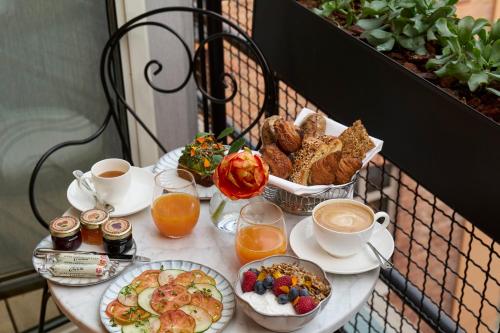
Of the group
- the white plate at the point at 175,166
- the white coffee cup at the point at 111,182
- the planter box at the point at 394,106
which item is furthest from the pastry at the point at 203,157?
the planter box at the point at 394,106

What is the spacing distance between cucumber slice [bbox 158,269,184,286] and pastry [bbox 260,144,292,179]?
0.91ft

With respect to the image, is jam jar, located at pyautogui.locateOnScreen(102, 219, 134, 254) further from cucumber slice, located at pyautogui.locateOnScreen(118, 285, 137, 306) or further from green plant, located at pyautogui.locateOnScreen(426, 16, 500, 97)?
green plant, located at pyautogui.locateOnScreen(426, 16, 500, 97)

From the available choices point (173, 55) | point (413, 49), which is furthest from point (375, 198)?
point (413, 49)

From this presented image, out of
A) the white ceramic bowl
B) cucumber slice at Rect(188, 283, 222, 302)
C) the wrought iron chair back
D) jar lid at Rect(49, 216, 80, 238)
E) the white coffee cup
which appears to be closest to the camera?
the white ceramic bowl

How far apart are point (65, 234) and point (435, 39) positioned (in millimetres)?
914

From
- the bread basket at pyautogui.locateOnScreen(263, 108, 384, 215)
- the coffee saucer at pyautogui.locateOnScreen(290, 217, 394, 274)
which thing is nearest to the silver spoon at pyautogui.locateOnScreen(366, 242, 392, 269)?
the coffee saucer at pyautogui.locateOnScreen(290, 217, 394, 274)

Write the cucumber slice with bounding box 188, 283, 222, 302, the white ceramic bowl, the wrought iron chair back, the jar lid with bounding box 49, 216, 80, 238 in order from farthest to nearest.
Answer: the wrought iron chair back, the jar lid with bounding box 49, 216, 80, 238, the cucumber slice with bounding box 188, 283, 222, 302, the white ceramic bowl

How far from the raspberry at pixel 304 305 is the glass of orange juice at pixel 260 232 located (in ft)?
0.55

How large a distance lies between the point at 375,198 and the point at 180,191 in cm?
352

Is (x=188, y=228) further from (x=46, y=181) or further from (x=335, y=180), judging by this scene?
(x=46, y=181)

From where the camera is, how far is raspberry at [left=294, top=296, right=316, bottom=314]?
1117 mm

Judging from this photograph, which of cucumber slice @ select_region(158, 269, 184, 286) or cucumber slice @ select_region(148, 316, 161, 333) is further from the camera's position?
cucumber slice @ select_region(158, 269, 184, 286)

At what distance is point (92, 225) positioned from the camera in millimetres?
1360

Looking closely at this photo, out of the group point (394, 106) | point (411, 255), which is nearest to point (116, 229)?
point (394, 106)
